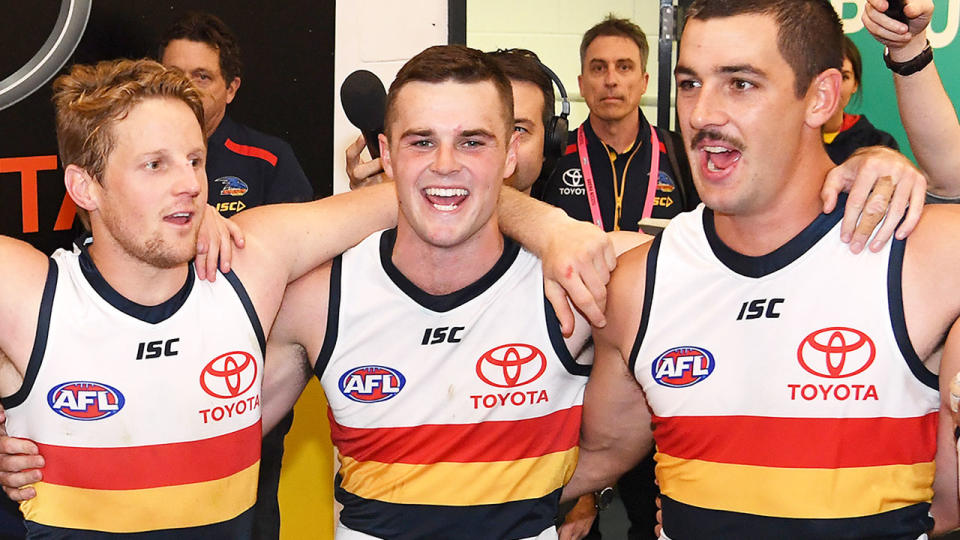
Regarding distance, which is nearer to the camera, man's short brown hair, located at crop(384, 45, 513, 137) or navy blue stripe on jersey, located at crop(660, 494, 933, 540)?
navy blue stripe on jersey, located at crop(660, 494, 933, 540)

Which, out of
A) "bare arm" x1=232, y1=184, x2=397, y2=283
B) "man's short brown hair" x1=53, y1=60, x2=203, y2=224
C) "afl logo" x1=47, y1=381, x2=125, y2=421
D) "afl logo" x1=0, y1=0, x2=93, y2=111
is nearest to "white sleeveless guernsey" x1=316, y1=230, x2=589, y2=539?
"bare arm" x1=232, y1=184, x2=397, y2=283

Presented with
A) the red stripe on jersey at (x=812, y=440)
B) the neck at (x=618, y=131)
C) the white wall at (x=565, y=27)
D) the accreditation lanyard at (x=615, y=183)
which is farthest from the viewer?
the white wall at (x=565, y=27)

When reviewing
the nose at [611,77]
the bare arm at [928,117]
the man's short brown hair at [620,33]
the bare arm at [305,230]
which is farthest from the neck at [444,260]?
the man's short brown hair at [620,33]

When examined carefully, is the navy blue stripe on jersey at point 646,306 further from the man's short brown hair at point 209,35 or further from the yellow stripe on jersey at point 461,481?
the man's short brown hair at point 209,35

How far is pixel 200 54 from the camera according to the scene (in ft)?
13.8

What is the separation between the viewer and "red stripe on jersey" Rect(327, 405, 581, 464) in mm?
2557

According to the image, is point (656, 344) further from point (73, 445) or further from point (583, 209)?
point (583, 209)

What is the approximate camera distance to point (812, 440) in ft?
7.60

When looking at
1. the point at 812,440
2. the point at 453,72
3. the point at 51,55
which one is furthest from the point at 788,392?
the point at 51,55

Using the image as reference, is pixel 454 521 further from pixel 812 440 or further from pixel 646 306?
pixel 812 440

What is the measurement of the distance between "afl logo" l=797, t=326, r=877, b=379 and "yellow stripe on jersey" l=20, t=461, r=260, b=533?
1298 millimetres

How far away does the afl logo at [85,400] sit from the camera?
238 cm

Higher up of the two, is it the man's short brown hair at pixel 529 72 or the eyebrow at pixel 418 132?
the man's short brown hair at pixel 529 72

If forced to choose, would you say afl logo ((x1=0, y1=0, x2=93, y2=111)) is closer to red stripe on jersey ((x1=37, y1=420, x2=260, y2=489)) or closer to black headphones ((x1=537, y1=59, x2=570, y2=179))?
black headphones ((x1=537, y1=59, x2=570, y2=179))
